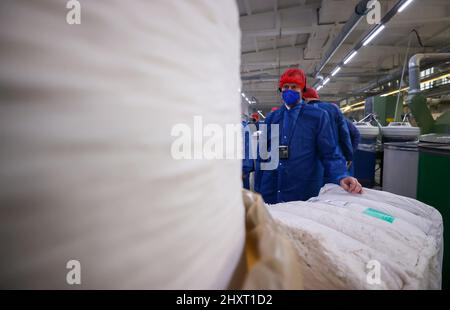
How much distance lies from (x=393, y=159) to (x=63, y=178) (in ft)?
9.44

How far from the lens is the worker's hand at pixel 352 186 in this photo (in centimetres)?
109

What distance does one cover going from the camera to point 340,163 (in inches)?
64.7

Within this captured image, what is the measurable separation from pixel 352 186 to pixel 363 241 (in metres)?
0.51

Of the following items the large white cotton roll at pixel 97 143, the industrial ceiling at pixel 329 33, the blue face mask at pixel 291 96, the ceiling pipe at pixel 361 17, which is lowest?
the large white cotton roll at pixel 97 143

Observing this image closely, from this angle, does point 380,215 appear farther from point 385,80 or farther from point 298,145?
point 385,80

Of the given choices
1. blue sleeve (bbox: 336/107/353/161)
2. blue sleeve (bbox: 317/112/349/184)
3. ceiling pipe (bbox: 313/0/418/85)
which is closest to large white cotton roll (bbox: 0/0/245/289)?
blue sleeve (bbox: 317/112/349/184)

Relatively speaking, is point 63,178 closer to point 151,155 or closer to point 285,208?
point 151,155

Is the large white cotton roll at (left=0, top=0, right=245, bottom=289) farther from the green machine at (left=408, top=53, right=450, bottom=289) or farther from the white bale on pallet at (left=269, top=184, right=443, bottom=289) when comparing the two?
the green machine at (left=408, top=53, right=450, bottom=289)

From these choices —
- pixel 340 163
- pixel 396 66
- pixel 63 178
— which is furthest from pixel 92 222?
pixel 396 66

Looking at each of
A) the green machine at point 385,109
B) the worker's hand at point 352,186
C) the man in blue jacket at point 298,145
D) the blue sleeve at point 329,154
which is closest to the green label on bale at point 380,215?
the worker's hand at point 352,186

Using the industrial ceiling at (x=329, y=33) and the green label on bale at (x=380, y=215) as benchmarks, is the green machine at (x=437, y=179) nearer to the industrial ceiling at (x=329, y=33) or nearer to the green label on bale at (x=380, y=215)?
the green label on bale at (x=380, y=215)

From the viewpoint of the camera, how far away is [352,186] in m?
1.11

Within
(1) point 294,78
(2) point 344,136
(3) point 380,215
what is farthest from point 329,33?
(3) point 380,215

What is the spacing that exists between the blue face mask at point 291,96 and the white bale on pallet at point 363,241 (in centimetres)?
114
